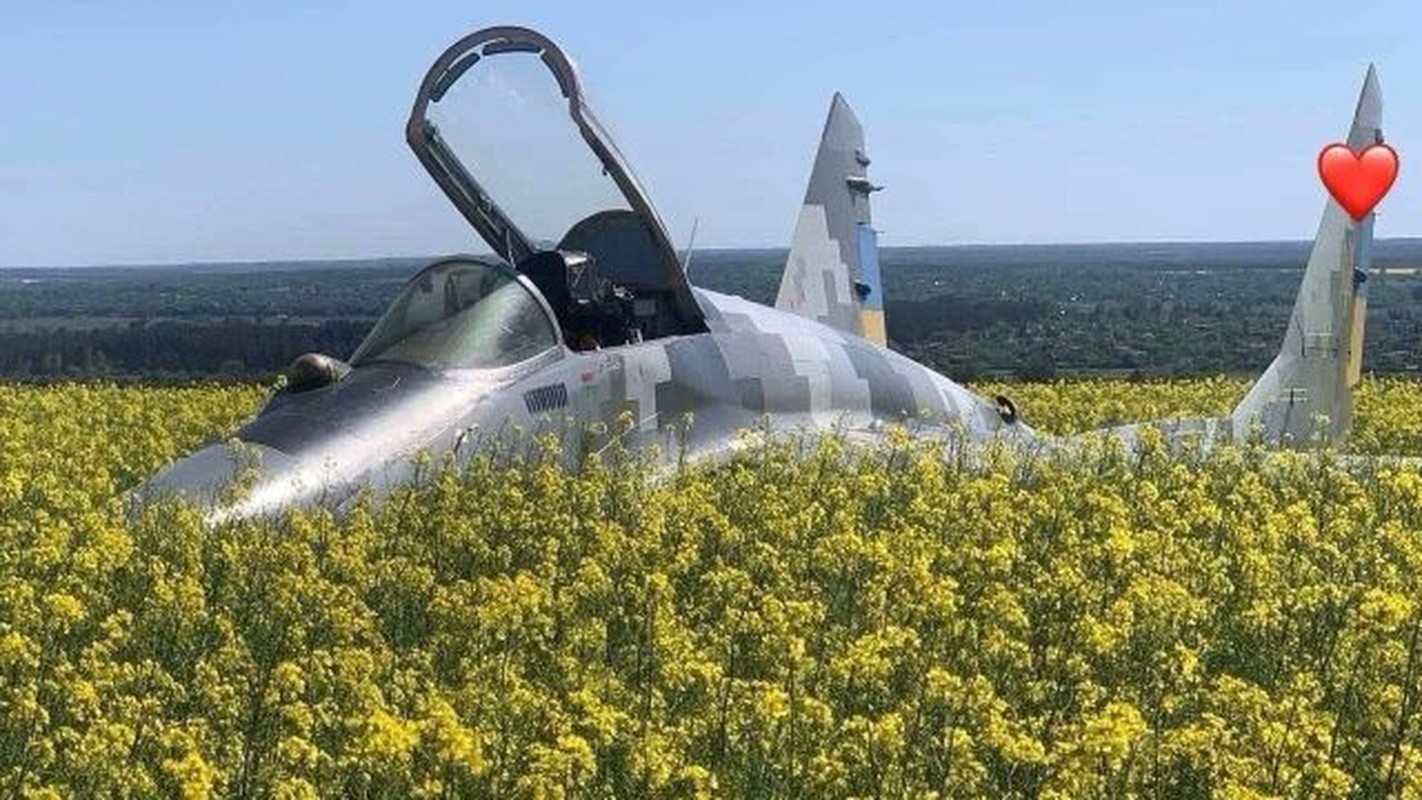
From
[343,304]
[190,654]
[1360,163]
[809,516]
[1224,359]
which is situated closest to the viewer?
[190,654]

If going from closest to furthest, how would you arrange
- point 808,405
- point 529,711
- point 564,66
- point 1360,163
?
1. point 529,711
2. point 564,66
3. point 808,405
4. point 1360,163

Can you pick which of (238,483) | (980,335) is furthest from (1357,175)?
(980,335)

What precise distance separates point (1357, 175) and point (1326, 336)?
5.46ft

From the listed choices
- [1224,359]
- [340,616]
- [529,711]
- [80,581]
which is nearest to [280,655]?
[340,616]

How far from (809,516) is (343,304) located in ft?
395

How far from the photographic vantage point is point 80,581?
7.34 m

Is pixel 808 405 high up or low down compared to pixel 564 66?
down

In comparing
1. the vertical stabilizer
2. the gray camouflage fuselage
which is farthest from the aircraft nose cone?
the vertical stabilizer

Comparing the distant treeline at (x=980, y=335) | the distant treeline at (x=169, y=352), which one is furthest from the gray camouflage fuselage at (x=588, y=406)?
the distant treeline at (x=169, y=352)

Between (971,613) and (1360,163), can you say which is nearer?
(971,613)

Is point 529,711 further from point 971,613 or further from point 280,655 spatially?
point 971,613

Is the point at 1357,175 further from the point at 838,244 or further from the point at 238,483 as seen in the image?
the point at 238,483

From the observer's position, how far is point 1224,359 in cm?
4803

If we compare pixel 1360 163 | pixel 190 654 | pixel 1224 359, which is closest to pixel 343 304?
pixel 1224 359
